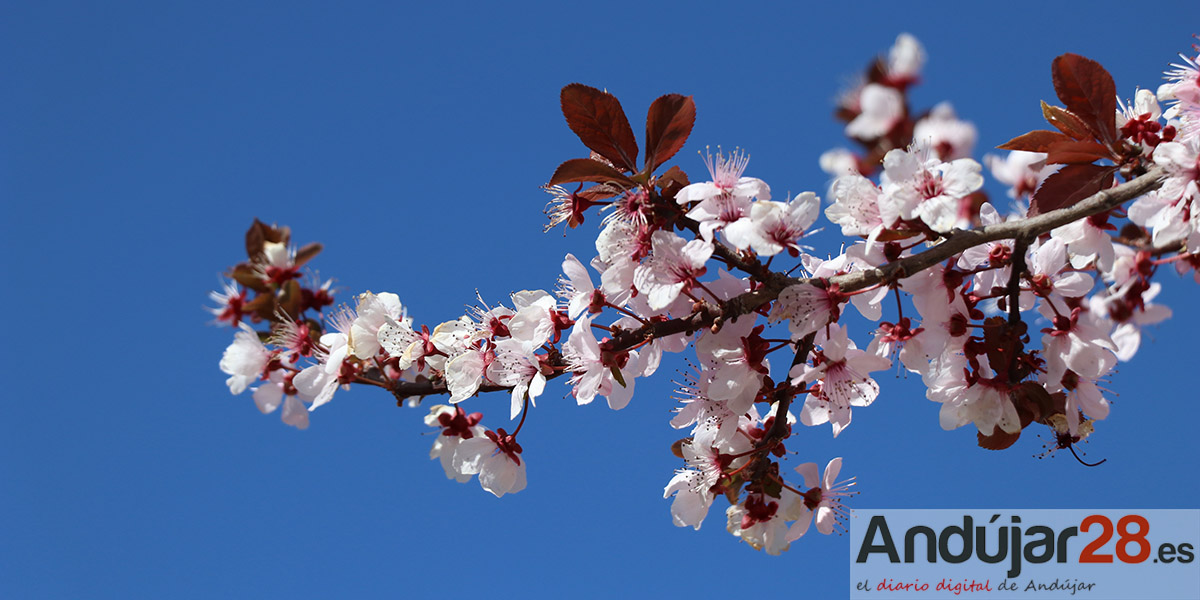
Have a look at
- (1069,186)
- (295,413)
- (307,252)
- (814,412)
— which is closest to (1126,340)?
(1069,186)

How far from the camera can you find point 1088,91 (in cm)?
180

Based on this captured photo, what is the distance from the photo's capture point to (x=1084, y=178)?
1.80 metres

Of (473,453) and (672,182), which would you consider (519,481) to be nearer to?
(473,453)

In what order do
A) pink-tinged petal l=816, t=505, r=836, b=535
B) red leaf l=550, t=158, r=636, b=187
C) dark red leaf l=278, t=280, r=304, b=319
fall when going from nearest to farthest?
dark red leaf l=278, t=280, r=304, b=319
red leaf l=550, t=158, r=636, b=187
pink-tinged petal l=816, t=505, r=836, b=535

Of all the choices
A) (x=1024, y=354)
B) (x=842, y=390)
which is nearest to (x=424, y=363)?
(x=842, y=390)

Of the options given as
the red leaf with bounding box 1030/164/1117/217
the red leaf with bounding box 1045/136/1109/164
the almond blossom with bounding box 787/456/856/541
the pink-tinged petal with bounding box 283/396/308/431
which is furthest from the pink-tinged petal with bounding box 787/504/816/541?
the pink-tinged petal with bounding box 283/396/308/431

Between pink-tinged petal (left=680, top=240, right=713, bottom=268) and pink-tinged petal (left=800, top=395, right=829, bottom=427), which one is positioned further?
pink-tinged petal (left=800, top=395, right=829, bottom=427)

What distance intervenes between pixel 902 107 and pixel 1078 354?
2.11ft

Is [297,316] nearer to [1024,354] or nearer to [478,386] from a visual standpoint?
[478,386]

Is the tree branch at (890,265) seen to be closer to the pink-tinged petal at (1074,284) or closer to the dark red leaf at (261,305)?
the pink-tinged petal at (1074,284)

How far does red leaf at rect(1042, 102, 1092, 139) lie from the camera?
1824 mm

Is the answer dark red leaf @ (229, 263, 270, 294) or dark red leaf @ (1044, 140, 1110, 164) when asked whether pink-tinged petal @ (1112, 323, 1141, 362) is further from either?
dark red leaf @ (229, 263, 270, 294)

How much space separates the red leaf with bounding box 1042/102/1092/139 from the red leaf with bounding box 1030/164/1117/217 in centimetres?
7

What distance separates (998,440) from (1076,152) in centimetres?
63
